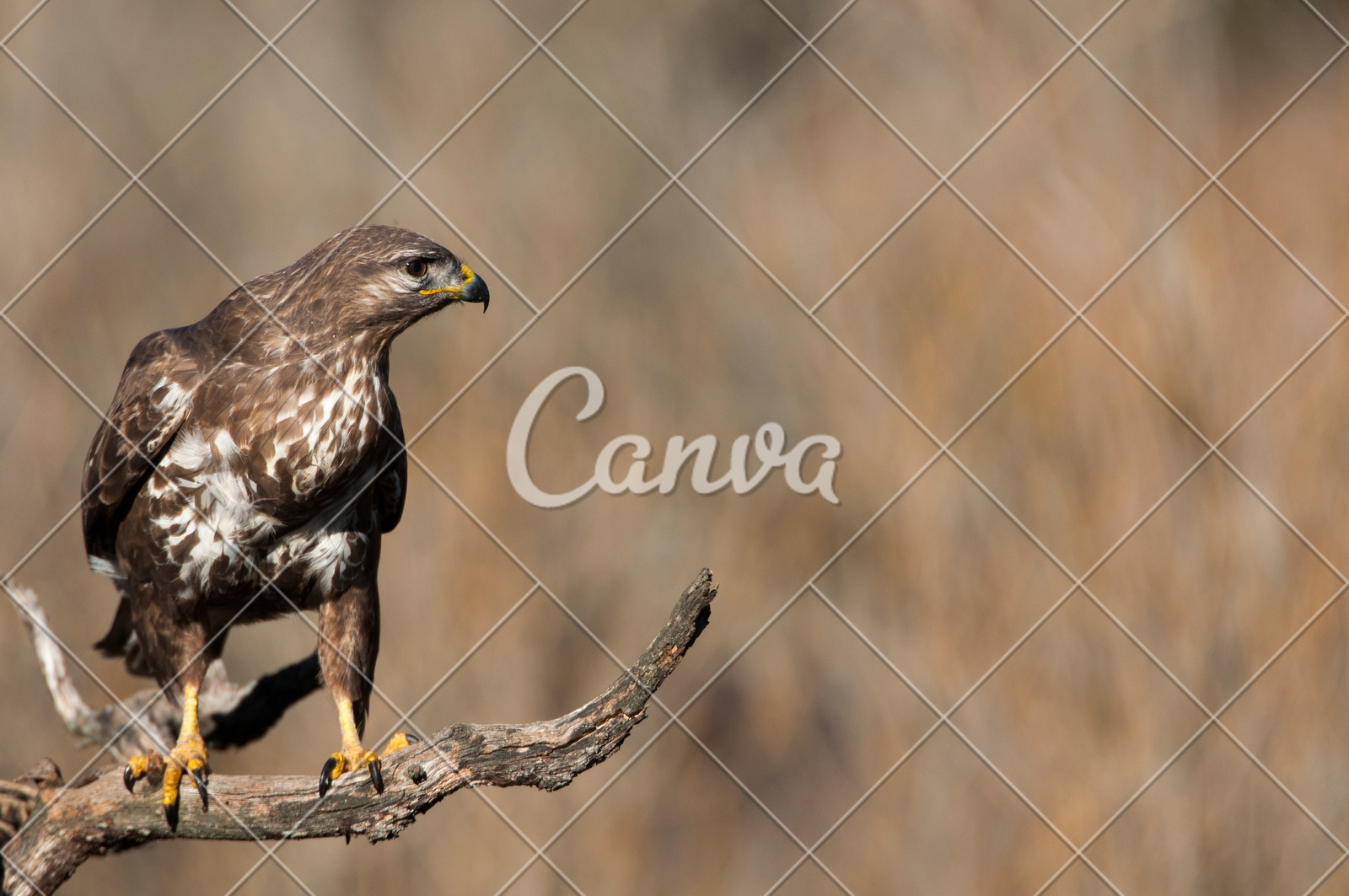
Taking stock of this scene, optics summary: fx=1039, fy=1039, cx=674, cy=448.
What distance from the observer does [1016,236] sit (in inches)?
209

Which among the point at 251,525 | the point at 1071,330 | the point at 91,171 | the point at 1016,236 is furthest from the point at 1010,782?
the point at 91,171

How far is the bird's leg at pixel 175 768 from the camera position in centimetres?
262

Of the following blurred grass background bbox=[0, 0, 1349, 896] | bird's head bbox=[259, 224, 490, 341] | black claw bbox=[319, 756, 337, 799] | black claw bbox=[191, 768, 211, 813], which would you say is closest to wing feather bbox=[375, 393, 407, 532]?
bird's head bbox=[259, 224, 490, 341]

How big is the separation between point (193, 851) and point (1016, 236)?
572 centimetres

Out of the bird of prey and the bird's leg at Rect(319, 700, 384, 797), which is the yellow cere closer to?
the bird of prey

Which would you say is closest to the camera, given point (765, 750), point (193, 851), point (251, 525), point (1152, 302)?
point (251, 525)

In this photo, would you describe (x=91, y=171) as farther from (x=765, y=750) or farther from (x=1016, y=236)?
(x=765, y=750)

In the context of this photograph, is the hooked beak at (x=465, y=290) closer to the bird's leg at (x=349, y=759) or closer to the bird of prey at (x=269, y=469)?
the bird of prey at (x=269, y=469)

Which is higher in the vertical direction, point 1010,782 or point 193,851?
point 193,851

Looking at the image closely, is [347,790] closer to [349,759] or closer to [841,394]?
[349,759]

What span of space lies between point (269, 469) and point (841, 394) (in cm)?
400

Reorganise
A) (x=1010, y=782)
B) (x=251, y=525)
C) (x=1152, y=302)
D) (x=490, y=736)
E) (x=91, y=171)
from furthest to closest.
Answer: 1. (x=91, y=171)
2. (x=1010, y=782)
3. (x=1152, y=302)
4. (x=251, y=525)
5. (x=490, y=736)

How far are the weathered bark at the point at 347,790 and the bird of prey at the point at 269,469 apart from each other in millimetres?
69

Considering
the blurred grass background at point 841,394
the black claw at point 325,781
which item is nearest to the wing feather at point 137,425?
the black claw at point 325,781
